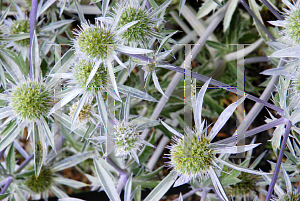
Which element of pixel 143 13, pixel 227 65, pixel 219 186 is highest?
pixel 143 13

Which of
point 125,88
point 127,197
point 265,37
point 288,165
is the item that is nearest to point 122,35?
point 125,88

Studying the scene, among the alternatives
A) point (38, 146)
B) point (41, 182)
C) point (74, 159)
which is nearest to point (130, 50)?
point (38, 146)

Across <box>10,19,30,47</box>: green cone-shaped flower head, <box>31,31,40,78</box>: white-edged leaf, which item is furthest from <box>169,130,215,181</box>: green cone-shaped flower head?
<box>10,19,30,47</box>: green cone-shaped flower head

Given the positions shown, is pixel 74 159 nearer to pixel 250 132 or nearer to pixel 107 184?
pixel 107 184

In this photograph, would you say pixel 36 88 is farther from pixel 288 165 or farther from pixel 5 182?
pixel 288 165

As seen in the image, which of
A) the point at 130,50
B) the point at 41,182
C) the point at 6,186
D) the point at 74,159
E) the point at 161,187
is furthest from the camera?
the point at 41,182

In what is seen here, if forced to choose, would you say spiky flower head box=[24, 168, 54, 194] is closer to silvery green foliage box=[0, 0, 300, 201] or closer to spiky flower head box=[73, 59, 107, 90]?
silvery green foliage box=[0, 0, 300, 201]
